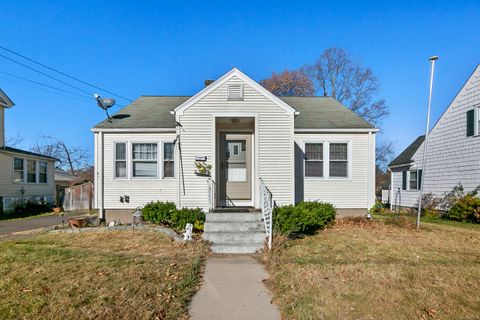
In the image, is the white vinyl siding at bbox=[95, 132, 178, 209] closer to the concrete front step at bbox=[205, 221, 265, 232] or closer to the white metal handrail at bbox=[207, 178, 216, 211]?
the white metal handrail at bbox=[207, 178, 216, 211]

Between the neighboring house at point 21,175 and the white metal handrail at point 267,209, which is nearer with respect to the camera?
the white metal handrail at point 267,209

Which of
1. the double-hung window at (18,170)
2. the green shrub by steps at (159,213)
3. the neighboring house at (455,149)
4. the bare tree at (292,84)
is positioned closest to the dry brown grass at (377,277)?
the green shrub by steps at (159,213)

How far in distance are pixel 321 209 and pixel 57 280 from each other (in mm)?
7090

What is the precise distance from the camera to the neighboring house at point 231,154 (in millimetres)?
10000

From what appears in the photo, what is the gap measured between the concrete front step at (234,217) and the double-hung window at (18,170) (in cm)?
1588

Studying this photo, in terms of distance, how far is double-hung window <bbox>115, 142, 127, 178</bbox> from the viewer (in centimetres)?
1119

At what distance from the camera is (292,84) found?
110 feet

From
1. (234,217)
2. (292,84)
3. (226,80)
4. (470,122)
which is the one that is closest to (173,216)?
(234,217)

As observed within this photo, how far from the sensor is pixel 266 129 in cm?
999

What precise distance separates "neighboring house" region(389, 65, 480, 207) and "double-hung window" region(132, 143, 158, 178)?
10287 millimetres

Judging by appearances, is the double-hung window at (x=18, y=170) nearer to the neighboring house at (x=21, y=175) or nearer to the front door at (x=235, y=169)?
the neighboring house at (x=21, y=175)

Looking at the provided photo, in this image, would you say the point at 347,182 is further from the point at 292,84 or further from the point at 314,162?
the point at 292,84

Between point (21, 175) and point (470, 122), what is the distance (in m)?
24.3

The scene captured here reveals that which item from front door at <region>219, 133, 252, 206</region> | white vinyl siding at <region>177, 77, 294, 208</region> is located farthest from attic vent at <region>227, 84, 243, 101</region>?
front door at <region>219, 133, 252, 206</region>
